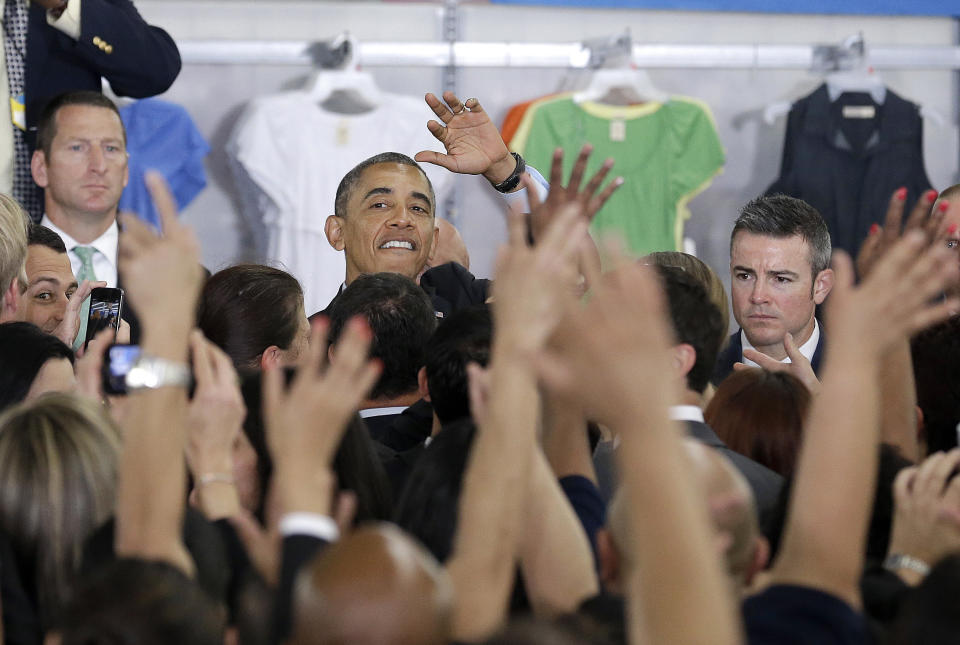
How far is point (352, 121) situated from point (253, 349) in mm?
1908

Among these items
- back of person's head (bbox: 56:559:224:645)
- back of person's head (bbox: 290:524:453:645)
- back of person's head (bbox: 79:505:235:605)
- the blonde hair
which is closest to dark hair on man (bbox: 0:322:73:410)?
the blonde hair

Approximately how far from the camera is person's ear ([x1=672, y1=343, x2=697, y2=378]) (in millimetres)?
1817

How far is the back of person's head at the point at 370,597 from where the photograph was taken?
900 millimetres

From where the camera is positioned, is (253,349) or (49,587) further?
(253,349)

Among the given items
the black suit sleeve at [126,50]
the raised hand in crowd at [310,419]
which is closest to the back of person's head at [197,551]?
the raised hand in crowd at [310,419]

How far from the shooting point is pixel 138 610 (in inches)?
41.3

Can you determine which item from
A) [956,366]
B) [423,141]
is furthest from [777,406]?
[423,141]

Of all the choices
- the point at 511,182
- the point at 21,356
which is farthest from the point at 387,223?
the point at 21,356

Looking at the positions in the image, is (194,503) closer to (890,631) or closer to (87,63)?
(890,631)

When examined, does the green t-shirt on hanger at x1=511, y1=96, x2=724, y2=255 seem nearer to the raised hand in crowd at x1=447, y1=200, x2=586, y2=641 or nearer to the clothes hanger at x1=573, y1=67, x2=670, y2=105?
the clothes hanger at x1=573, y1=67, x2=670, y2=105

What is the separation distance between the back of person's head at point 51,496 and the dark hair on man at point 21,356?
735 millimetres

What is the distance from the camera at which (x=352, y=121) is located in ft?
13.8

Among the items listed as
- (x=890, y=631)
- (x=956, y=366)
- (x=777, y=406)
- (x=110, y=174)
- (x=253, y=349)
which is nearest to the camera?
(x=890, y=631)

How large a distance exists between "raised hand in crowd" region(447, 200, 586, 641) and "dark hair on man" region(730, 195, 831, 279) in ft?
7.02
